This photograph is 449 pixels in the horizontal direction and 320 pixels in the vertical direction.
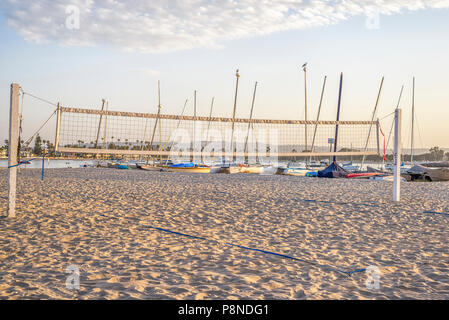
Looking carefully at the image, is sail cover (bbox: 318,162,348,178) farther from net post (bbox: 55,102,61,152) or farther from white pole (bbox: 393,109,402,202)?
net post (bbox: 55,102,61,152)

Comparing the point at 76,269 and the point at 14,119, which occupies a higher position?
the point at 14,119

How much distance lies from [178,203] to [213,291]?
14.4ft

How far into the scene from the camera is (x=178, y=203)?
690 centimetres

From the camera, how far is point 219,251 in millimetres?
3672

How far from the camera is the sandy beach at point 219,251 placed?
8.66 ft

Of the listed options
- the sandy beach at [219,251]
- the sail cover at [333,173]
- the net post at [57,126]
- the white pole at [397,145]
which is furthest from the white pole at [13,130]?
the sail cover at [333,173]

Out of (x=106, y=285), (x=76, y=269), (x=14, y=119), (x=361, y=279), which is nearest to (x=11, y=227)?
(x=14, y=119)

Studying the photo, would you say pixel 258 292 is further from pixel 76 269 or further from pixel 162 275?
pixel 76 269

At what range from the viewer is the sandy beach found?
264cm

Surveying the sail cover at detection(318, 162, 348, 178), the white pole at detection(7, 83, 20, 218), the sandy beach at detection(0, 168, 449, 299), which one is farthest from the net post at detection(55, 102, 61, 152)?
the sail cover at detection(318, 162, 348, 178)

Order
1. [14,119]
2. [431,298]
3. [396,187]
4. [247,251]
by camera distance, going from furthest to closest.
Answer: [396,187], [14,119], [247,251], [431,298]

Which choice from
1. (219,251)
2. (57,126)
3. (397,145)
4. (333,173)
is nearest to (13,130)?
(57,126)
